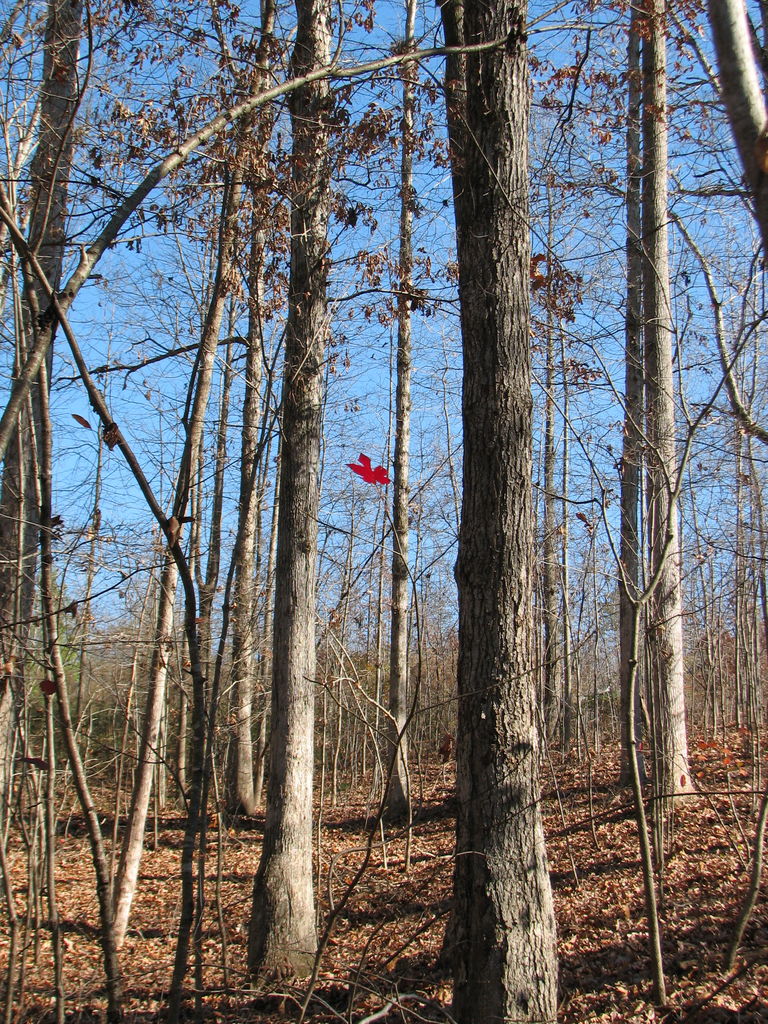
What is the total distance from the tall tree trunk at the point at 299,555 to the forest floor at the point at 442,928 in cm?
30

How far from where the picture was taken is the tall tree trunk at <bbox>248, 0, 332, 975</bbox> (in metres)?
5.09

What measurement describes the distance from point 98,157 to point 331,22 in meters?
2.71

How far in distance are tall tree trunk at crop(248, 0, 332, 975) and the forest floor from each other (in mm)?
302

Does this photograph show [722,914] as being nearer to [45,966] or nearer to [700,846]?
[700,846]

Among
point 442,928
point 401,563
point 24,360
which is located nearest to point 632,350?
point 401,563

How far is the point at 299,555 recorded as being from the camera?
5.60 metres

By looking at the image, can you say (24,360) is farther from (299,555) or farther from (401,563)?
(401,563)

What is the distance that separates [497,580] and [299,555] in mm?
2519

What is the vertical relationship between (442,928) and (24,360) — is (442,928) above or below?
below

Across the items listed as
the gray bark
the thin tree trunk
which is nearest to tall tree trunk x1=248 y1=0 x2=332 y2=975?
the thin tree trunk

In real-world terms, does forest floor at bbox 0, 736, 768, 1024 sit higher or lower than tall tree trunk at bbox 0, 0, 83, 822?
lower

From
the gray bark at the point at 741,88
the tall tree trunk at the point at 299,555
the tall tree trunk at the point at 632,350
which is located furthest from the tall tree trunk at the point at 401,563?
the gray bark at the point at 741,88

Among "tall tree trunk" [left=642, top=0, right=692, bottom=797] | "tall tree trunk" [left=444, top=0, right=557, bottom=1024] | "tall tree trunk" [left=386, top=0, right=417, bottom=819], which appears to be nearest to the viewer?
"tall tree trunk" [left=444, top=0, right=557, bottom=1024]

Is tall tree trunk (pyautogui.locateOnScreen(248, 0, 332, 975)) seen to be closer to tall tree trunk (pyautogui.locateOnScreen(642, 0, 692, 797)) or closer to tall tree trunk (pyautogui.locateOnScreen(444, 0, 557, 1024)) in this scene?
tall tree trunk (pyautogui.locateOnScreen(444, 0, 557, 1024))
